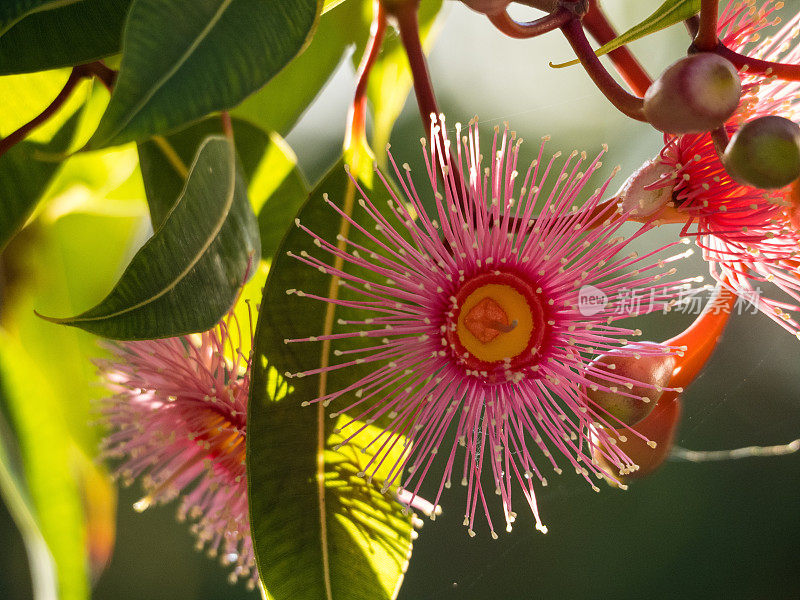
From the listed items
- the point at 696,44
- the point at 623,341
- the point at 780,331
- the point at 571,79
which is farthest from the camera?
the point at 571,79

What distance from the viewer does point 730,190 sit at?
1.55 ft

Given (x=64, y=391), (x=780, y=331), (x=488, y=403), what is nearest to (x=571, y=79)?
(x=780, y=331)

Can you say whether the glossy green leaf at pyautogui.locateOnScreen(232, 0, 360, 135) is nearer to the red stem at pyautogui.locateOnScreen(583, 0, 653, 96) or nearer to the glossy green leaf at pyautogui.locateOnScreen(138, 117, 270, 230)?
the glossy green leaf at pyautogui.locateOnScreen(138, 117, 270, 230)

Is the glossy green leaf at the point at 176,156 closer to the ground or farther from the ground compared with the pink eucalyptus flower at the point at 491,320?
farther from the ground

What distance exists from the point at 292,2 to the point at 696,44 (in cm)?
22

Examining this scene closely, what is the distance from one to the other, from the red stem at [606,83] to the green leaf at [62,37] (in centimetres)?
30

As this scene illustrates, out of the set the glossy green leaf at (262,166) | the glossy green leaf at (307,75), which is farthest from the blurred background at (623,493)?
the glossy green leaf at (262,166)

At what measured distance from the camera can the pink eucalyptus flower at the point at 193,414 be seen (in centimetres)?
65

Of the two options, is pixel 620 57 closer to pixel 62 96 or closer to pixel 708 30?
pixel 708 30

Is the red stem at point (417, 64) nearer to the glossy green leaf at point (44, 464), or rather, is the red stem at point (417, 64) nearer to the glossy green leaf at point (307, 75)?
the glossy green leaf at point (307, 75)

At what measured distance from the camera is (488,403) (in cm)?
54

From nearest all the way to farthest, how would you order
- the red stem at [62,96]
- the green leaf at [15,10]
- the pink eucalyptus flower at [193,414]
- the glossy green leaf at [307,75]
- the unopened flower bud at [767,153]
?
the unopened flower bud at [767,153] < the green leaf at [15,10] < the red stem at [62,96] < the pink eucalyptus flower at [193,414] < the glossy green leaf at [307,75]

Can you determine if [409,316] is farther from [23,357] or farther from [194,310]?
[23,357]

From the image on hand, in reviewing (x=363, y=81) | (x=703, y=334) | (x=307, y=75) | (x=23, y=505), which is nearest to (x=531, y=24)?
(x=363, y=81)
